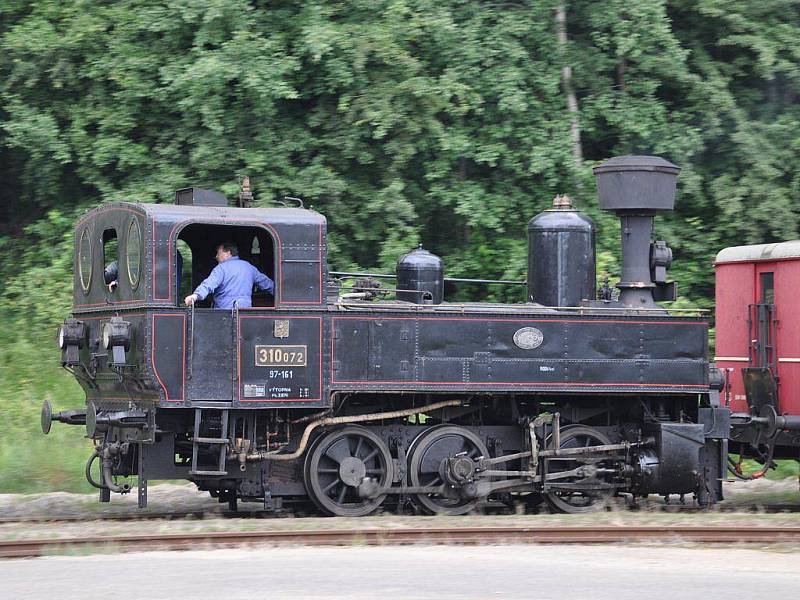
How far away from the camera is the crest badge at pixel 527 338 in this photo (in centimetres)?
1095

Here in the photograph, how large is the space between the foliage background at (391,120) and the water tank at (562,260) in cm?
484

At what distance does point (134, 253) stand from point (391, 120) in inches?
273

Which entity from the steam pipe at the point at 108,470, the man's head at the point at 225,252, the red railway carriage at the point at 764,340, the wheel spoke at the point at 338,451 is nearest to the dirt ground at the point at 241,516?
the steam pipe at the point at 108,470

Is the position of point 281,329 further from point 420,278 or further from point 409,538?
point 409,538

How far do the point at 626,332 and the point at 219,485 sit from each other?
13.5ft

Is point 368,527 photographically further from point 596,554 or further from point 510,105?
point 510,105

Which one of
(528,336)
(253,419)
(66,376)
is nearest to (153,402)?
(253,419)

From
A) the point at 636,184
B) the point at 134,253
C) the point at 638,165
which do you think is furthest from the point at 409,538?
the point at 638,165

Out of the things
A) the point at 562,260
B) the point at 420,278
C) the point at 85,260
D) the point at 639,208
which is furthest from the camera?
the point at 639,208

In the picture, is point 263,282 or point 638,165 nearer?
point 263,282

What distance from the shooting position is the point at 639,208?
11.8 metres

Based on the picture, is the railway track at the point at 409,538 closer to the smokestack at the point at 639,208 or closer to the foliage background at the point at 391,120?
the smokestack at the point at 639,208

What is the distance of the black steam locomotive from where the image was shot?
10094mm

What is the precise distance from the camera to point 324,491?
35.1ft
